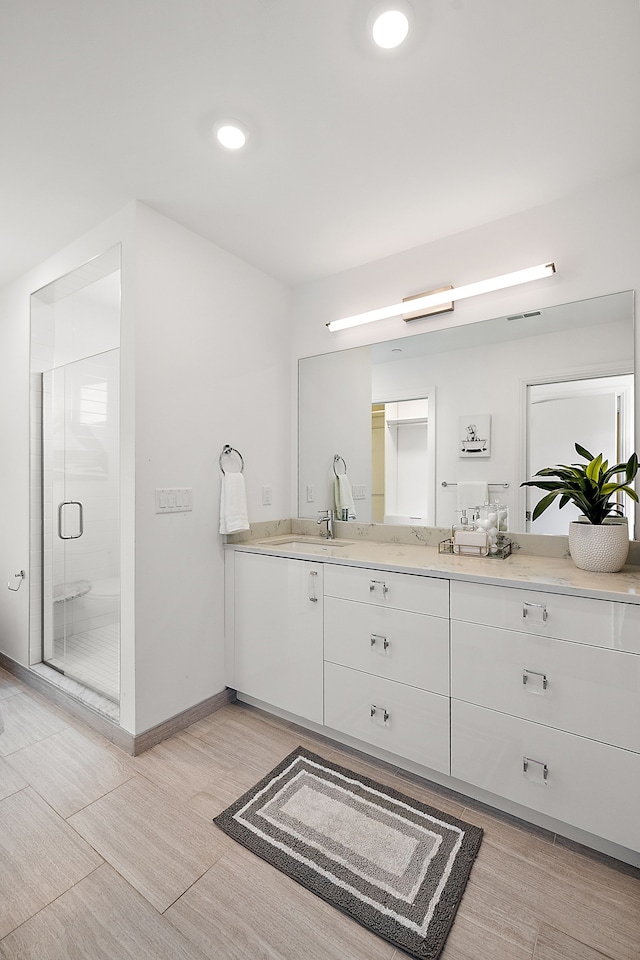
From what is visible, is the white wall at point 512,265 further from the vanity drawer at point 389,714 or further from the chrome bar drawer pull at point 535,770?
the chrome bar drawer pull at point 535,770

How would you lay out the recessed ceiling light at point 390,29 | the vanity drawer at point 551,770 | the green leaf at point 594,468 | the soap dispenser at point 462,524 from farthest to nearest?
the soap dispenser at point 462,524
the green leaf at point 594,468
the vanity drawer at point 551,770
the recessed ceiling light at point 390,29

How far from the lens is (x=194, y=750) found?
1.97 metres

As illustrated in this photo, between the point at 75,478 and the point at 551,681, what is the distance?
251cm

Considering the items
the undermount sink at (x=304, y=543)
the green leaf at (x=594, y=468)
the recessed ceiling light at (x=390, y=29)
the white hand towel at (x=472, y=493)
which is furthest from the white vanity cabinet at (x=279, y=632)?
the recessed ceiling light at (x=390, y=29)

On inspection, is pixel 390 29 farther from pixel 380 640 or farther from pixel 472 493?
pixel 380 640

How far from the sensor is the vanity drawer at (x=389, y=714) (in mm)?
1693

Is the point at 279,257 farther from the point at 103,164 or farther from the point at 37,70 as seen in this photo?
the point at 37,70

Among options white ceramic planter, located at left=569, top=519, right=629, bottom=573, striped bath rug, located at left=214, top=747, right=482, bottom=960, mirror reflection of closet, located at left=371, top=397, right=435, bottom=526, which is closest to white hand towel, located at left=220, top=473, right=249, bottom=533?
mirror reflection of closet, located at left=371, top=397, right=435, bottom=526

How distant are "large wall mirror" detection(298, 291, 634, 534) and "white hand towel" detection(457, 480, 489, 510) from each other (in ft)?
0.05

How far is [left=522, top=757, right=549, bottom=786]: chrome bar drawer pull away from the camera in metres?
1.46

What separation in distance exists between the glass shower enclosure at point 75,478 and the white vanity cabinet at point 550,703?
1798 millimetres

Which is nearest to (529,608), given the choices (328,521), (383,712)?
(383,712)

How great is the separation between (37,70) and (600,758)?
106 inches

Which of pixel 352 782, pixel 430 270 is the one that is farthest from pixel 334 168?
pixel 352 782
